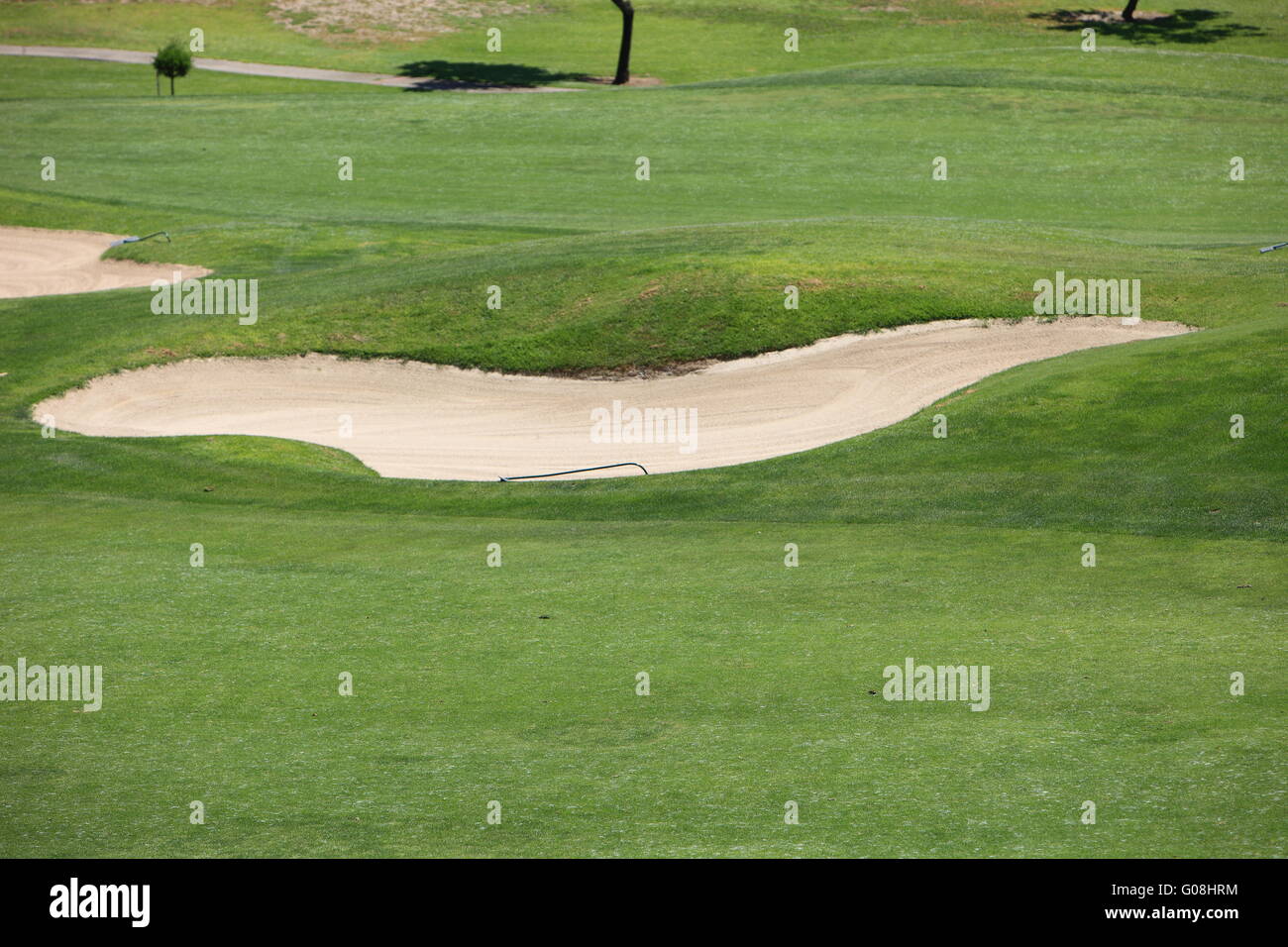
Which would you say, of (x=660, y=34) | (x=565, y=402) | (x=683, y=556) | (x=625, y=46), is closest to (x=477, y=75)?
(x=625, y=46)

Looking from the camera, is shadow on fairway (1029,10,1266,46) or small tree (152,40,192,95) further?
shadow on fairway (1029,10,1266,46)

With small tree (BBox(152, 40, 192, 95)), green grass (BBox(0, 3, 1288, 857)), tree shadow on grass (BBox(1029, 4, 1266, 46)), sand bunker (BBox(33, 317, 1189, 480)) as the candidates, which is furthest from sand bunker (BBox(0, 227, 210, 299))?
tree shadow on grass (BBox(1029, 4, 1266, 46))

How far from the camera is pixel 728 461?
21.0 m

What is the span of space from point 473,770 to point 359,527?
25.8 ft

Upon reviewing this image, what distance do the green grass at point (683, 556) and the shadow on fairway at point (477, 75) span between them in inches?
1052

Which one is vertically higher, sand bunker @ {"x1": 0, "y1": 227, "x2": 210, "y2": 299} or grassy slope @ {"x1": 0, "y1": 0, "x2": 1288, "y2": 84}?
grassy slope @ {"x1": 0, "y1": 0, "x2": 1288, "y2": 84}

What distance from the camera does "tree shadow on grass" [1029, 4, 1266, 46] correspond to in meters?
65.4

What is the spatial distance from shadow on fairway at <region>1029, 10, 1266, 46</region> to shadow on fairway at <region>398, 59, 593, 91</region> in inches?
1130

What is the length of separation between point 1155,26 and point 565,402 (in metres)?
58.7

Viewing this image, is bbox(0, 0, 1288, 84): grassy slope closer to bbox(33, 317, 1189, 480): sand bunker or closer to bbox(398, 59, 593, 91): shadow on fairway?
bbox(398, 59, 593, 91): shadow on fairway

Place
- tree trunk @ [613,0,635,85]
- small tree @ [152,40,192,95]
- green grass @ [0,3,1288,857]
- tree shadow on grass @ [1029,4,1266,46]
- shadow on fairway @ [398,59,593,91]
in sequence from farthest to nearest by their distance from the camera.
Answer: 1. shadow on fairway @ [398,59,593,91]
2. tree shadow on grass @ [1029,4,1266,46]
3. tree trunk @ [613,0,635,85]
4. small tree @ [152,40,192,95]
5. green grass @ [0,3,1288,857]

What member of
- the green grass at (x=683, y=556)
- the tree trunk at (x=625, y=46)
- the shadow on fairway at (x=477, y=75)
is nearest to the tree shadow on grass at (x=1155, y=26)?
the tree trunk at (x=625, y=46)

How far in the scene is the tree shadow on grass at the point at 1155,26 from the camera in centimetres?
6538

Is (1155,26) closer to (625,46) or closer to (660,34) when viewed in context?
(660,34)
